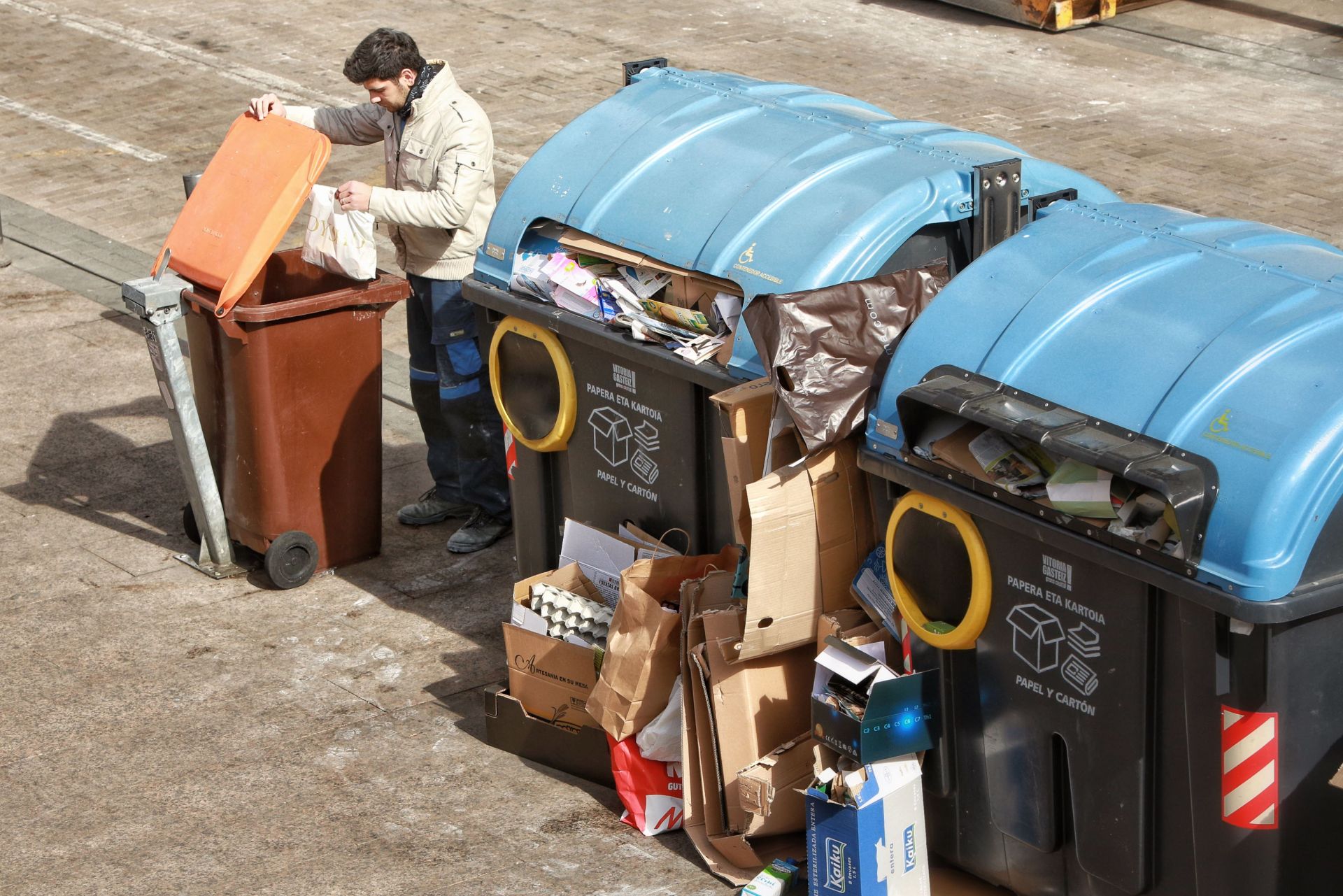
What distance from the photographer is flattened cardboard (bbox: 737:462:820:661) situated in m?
4.26

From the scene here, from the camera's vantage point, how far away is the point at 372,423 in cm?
627

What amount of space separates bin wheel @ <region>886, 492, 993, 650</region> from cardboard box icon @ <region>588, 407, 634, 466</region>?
1181 millimetres

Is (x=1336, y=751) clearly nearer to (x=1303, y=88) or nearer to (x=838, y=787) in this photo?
(x=838, y=787)

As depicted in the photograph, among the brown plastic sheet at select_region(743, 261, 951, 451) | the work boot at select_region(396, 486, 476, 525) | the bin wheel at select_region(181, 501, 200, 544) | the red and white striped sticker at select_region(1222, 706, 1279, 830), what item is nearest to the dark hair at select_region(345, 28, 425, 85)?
the work boot at select_region(396, 486, 476, 525)

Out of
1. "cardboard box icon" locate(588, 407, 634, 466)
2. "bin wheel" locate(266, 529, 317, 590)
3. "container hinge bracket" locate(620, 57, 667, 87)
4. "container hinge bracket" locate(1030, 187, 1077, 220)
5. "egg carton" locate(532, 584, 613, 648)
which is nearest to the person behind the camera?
"container hinge bracket" locate(1030, 187, 1077, 220)

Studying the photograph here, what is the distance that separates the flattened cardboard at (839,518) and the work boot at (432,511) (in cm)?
258

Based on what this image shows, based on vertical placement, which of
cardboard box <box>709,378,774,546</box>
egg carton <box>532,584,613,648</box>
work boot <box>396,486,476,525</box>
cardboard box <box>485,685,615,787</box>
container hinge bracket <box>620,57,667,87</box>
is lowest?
cardboard box <box>485,685,615,787</box>

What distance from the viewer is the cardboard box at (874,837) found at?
406cm

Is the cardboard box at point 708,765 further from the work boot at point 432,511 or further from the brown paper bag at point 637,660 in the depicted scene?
the work boot at point 432,511

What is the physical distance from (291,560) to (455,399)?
84cm

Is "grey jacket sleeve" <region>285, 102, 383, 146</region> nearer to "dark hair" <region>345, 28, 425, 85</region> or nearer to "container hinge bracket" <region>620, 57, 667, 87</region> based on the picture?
"dark hair" <region>345, 28, 425, 85</region>

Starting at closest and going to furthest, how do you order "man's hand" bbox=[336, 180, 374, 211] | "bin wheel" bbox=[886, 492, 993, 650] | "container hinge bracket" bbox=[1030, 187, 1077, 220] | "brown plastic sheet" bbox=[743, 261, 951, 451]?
1. "bin wheel" bbox=[886, 492, 993, 650]
2. "brown plastic sheet" bbox=[743, 261, 951, 451]
3. "container hinge bracket" bbox=[1030, 187, 1077, 220]
4. "man's hand" bbox=[336, 180, 374, 211]

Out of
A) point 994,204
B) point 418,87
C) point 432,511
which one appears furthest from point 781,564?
point 432,511

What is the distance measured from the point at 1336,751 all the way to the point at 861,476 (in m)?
1.34
